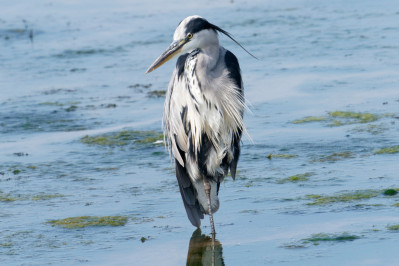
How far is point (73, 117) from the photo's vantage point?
9508mm

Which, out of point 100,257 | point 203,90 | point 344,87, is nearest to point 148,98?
point 344,87

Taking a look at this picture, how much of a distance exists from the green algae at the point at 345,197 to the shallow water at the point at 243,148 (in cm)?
2

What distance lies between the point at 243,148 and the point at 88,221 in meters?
2.18

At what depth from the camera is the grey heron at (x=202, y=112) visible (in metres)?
5.74

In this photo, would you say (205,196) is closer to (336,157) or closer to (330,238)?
(330,238)

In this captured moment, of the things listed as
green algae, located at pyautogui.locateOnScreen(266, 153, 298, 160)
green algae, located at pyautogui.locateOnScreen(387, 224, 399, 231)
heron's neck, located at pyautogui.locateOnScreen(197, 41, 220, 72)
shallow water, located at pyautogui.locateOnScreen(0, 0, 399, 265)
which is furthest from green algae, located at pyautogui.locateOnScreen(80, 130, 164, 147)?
green algae, located at pyautogui.locateOnScreen(387, 224, 399, 231)

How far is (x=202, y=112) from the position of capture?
5852 millimetres

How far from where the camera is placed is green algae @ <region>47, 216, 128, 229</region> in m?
5.91

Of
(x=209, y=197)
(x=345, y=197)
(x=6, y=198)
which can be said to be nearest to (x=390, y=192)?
(x=345, y=197)

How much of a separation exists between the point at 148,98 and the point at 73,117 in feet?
3.37

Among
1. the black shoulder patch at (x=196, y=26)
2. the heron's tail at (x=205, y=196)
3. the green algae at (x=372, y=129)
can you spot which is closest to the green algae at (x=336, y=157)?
the green algae at (x=372, y=129)

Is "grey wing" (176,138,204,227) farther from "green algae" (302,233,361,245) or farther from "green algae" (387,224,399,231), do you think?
"green algae" (387,224,399,231)

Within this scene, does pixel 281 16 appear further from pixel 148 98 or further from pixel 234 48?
pixel 148 98

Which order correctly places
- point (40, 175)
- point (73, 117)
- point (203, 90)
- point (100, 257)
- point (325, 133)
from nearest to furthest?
point (100, 257) < point (203, 90) < point (40, 175) < point (325, 133) < point (73, 117)
